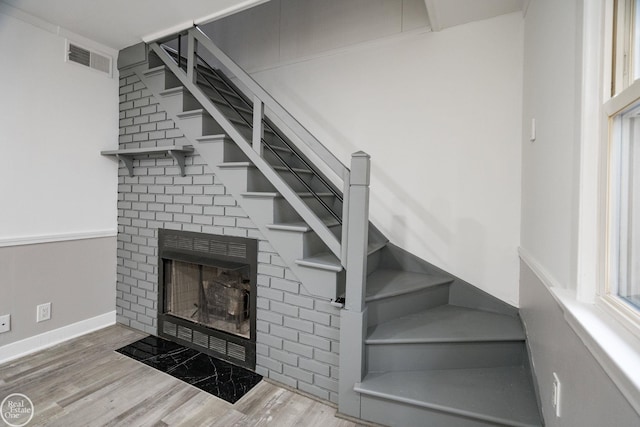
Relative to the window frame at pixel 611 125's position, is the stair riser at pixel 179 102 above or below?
above

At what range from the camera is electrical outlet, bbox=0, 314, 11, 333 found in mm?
2332

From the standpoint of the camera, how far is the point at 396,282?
2.36 meters

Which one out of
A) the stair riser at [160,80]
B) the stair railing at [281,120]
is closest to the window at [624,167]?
the stair railing at [281,120]

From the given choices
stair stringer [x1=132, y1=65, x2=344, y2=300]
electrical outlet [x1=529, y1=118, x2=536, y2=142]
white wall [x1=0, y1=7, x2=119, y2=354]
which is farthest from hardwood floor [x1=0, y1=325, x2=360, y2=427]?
electrical outlet [x1=529, y1=118, x2=536, y2=142]

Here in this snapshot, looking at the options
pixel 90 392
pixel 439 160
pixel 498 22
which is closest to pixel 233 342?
pixel 90 392

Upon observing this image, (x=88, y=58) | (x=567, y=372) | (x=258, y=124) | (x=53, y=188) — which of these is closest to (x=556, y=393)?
(x=567, y=372)

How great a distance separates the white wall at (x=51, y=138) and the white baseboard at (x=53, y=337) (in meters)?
0.82

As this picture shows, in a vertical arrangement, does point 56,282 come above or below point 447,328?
above

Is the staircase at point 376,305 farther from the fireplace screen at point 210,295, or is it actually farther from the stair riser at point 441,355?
the fireplace screen at point 210,295

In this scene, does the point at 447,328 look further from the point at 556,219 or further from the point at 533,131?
the point at 533,131

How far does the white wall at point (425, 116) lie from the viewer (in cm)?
234

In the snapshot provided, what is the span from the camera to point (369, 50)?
9.22 feet

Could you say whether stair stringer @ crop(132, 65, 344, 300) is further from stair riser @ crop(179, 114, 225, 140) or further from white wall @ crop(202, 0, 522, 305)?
white wall @ crop(202, 0, 522, 305)

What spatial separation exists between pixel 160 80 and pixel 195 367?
2.42 metres
